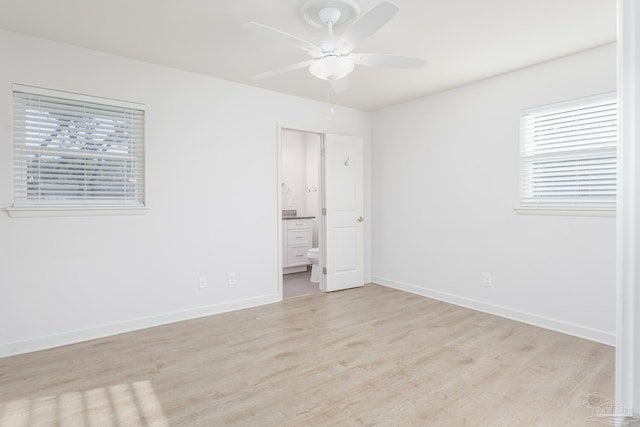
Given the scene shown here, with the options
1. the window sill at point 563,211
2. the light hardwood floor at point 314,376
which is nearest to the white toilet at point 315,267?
the light hardwood floor at point 314,376

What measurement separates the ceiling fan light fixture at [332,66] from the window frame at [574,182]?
210cm

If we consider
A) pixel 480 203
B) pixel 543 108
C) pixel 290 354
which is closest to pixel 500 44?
pixel 543 108

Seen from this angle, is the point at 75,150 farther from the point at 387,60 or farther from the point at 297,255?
the point at 297,255

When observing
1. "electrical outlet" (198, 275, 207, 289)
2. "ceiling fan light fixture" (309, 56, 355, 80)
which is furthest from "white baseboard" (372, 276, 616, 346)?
"ceiling fan light fixture" (309, 56, 355, 80)

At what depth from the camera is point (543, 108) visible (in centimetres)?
329

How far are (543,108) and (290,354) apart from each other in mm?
3157

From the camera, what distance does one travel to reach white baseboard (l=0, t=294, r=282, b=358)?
9.05 ft

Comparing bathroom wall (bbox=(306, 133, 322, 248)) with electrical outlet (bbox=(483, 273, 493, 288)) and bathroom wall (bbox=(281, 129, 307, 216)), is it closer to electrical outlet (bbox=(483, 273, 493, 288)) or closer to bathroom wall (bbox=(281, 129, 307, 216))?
bathroom wall (bbox=(281, 129, 307, 216))

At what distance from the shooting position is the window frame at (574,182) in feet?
9.64

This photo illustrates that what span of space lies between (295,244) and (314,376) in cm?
356

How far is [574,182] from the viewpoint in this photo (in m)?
3.13

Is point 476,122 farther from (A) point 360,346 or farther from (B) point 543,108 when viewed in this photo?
(A) point 360,346

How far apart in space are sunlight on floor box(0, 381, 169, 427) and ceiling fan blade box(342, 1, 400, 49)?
7.88 feet

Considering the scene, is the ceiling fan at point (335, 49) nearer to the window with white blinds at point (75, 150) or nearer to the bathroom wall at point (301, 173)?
the window with white blinds at point (75, 150)
